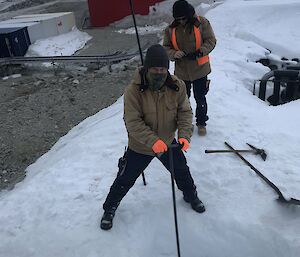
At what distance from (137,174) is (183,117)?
0.83 meters

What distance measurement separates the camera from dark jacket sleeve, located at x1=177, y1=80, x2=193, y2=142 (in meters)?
3.68

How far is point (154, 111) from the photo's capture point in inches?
143

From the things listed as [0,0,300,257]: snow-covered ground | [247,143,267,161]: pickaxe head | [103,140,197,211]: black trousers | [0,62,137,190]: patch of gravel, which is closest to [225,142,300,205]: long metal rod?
[0,0,300,257]: snow-covered ground

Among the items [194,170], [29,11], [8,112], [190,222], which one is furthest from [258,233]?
[29,11]

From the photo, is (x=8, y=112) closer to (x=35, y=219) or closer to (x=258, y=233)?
(x=35, y=219)

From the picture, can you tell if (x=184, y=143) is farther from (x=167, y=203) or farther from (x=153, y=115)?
(x=167, y=203)

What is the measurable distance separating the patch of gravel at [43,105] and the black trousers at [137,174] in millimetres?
3232

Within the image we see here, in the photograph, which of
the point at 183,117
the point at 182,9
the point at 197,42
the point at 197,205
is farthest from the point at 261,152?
the point at 182,9

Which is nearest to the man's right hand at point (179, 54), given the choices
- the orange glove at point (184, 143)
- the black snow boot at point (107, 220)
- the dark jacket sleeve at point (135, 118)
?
the dark jacket sleeve at point (135, 118)

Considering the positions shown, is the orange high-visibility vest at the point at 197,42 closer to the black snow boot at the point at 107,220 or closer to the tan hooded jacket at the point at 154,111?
the tan hooded jacket at the point at 154,111

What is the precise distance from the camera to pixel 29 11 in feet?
104

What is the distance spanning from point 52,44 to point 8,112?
28.8 ft

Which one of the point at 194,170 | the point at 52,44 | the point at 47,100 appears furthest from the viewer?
the point at 52,44

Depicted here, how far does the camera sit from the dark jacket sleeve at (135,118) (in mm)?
3559
